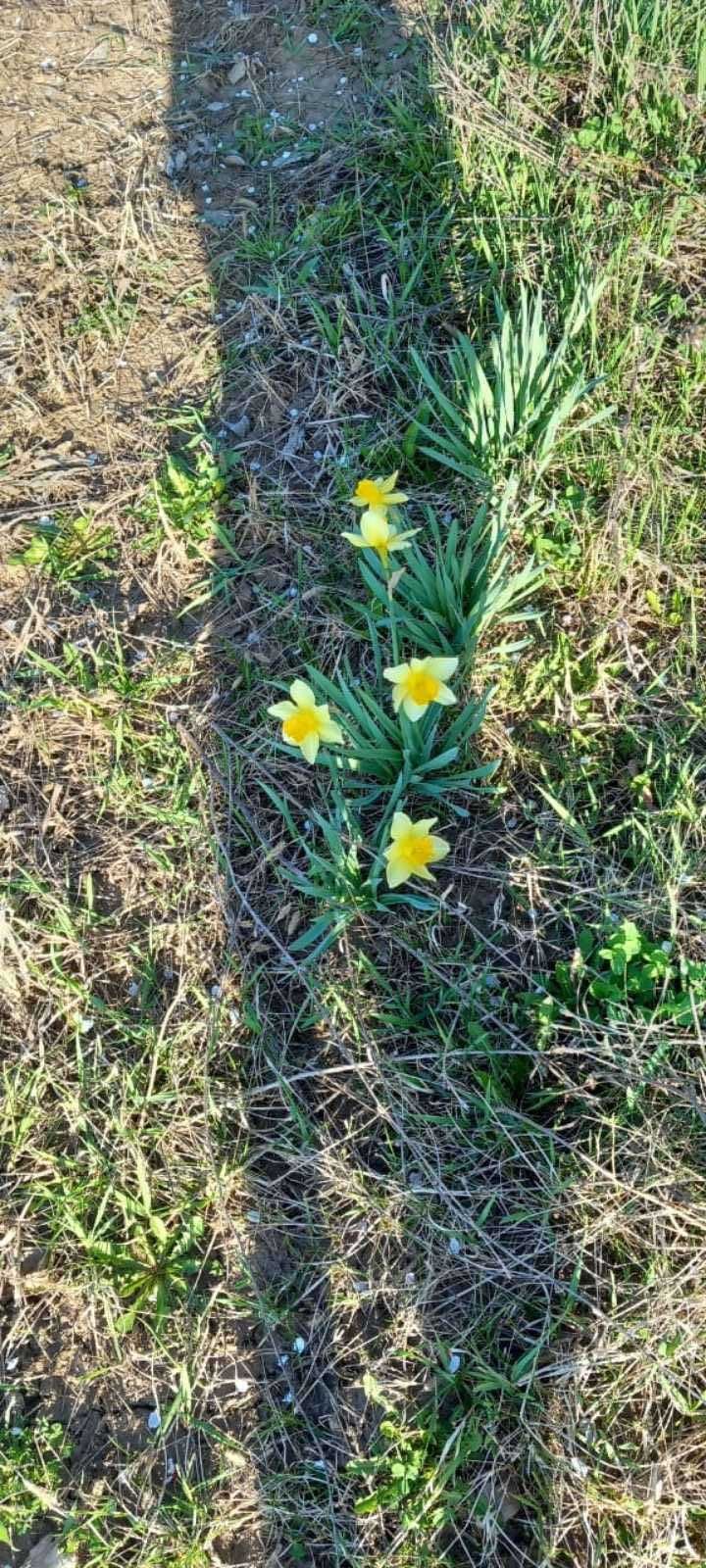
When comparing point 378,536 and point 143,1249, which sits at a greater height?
point 378,536

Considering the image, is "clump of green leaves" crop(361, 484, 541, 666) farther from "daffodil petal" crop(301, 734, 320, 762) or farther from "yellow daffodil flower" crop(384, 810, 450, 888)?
"yellow daffodil flower" crop(384, 810, 450, 888)

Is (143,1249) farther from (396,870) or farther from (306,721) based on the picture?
(306,721)

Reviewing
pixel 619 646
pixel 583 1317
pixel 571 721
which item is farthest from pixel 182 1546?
pixel 619 646

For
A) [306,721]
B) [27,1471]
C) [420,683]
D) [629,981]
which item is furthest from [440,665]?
[27,1471]

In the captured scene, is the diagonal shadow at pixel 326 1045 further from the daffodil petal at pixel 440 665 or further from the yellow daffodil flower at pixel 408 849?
the daffodil petal at pixel 440 665

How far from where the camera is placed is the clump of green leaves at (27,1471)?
180 cm

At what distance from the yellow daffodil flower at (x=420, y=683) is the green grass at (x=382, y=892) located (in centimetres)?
19

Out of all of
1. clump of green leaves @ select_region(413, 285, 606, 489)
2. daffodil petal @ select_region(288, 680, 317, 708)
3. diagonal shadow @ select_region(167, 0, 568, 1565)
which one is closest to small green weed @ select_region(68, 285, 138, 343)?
diagonal shadow @ select_region(167, 0, 568, 1565)

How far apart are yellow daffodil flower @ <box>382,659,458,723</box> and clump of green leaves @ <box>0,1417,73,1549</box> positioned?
4.75 ft

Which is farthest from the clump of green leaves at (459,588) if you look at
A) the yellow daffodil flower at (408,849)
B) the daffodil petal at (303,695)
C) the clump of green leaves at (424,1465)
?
the clump of green leaves at (424,1465)

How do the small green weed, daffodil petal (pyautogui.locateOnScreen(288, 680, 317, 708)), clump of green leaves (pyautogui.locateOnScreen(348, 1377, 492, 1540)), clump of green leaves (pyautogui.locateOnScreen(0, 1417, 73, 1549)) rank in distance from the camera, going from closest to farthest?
1. clump of green leaves (pyautogui.locateOnScreen(348, 1377, 492, 1540))
2. clump of green leaves (pyautogui.locateOnScreen(0, 1417, 73, 1549))
3. daffodil petal (pyautogui.locateOnScreen(288, 680, 317, 708))
4. the small green weed

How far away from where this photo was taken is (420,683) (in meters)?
1.88

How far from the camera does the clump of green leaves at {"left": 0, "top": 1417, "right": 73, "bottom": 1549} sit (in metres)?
1.80

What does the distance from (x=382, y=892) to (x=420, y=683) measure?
48cm
